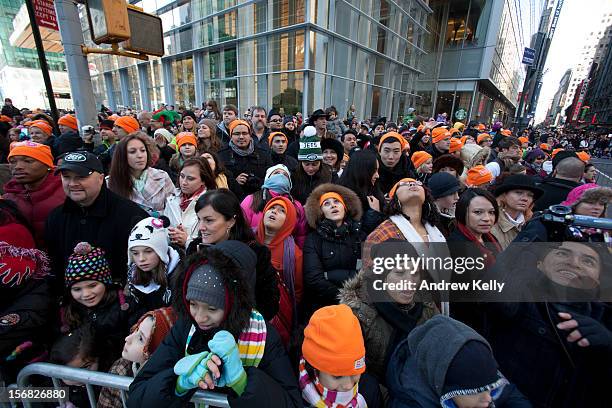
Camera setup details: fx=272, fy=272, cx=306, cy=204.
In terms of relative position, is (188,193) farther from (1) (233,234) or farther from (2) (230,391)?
(2) (230,391)

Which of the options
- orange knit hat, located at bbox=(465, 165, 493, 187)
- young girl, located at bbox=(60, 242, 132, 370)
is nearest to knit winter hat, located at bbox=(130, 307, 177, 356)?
young girl, located at bbox=(60, 242, 132, 370)

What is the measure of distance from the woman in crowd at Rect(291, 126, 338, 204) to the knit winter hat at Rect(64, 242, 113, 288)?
2.38 metres

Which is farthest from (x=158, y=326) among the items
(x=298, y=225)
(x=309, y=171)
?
(x=309, y=171)

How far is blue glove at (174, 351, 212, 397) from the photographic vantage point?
123cm

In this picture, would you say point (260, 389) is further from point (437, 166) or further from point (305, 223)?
point (437, 166)

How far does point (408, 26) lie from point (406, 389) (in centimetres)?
2612

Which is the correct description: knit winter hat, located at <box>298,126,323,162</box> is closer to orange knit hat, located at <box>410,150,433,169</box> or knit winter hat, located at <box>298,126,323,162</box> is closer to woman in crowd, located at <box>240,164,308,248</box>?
woman in crowd, located at <box>240,164,308,248</box>

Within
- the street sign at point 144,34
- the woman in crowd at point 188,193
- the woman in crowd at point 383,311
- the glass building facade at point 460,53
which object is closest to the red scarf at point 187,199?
the woman in crowd at point 188,193

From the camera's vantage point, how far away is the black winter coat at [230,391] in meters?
1.30

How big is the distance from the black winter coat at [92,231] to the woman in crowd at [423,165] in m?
4.39

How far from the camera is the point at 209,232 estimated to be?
86.3 inches

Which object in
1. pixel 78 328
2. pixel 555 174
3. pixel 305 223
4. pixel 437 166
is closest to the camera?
pixel 78 328

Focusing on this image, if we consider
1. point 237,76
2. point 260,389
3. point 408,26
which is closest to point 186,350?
point 260,389

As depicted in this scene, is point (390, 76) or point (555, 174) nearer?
point (555, 174)
